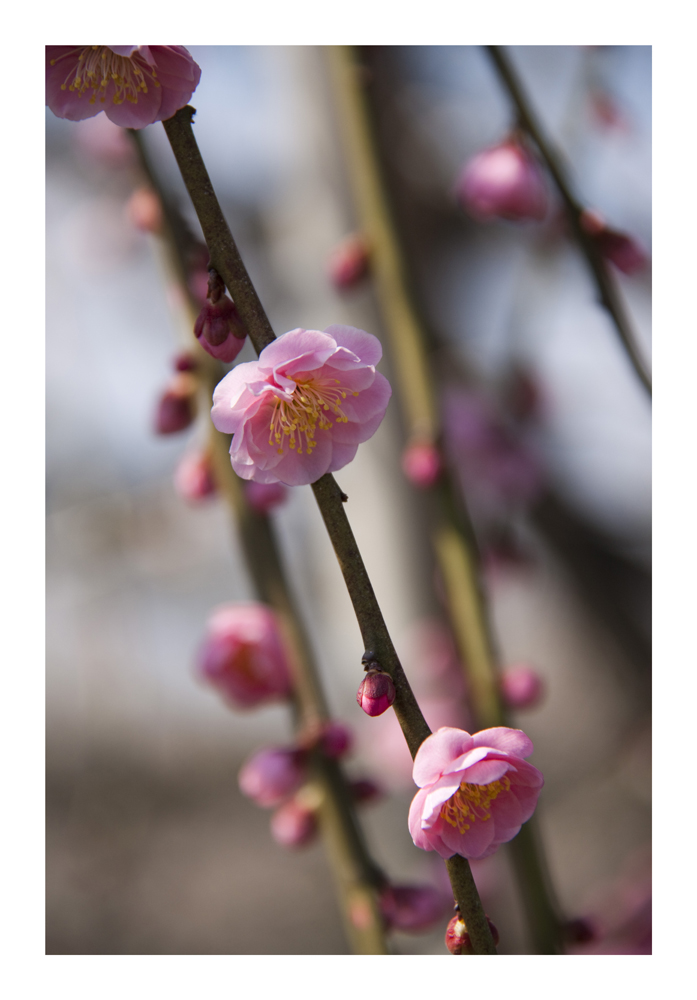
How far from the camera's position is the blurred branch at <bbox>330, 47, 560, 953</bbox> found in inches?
26.9

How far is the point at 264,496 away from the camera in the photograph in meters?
0.70

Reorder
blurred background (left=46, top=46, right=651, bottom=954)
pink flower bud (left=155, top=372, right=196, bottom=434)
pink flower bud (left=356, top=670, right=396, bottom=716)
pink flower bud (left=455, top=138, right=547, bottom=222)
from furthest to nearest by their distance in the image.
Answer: blurred background (left=46, top=46, right=651, bottom=954) < pink flower bud (left=455, top=138, right=547, bottom=222) < pink flower bud (left=155, top=372, right=196, bottom=434) < pink flower bud (left=356, top=670, right=396, bottom=716)

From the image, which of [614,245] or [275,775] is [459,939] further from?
[614,245]

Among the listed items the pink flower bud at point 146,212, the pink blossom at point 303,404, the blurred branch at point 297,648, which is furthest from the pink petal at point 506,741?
the pink flower bud at point 146,212

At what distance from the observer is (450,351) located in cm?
141

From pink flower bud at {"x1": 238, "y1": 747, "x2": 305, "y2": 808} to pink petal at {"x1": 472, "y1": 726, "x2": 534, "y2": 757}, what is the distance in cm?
34

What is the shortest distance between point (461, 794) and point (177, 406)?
49 cm

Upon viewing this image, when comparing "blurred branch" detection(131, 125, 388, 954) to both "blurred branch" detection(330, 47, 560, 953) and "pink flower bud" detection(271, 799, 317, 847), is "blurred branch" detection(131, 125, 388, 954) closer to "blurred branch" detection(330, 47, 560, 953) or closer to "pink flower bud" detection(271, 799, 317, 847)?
"pink flower bud" detection(271, 799, 317, 847)

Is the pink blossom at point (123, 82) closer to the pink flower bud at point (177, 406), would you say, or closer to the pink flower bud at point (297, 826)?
the pink flower bud at point (177, 406)

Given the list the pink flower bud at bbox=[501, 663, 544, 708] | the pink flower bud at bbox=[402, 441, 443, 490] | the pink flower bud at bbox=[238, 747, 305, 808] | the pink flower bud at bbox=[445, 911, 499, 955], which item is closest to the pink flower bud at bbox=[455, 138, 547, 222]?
the pink flower bud at bbox=[402, 441, 443, 490]

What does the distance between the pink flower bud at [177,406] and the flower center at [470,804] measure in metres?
0.47

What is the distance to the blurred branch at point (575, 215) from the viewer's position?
66cm

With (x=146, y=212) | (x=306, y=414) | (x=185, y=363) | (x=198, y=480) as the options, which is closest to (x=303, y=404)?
(x=306, y=414)

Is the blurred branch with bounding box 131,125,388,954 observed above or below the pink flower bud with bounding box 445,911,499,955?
above
